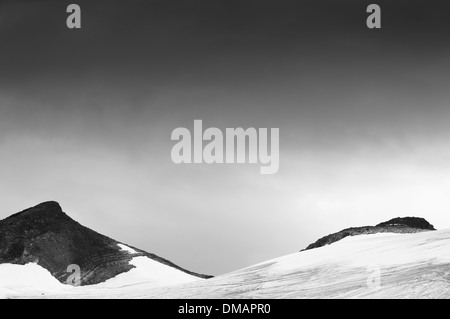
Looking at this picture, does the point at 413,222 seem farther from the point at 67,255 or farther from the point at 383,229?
the point at 67,255

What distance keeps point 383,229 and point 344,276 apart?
249 feet

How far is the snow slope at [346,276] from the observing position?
1198 inches

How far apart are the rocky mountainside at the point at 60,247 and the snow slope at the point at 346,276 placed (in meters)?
60.0

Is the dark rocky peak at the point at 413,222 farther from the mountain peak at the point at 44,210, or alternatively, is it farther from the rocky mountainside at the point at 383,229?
the mountain peak at the point at 44,210

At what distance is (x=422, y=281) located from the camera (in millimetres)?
29953

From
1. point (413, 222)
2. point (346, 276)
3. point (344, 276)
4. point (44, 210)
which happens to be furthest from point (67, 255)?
point (346, 276)

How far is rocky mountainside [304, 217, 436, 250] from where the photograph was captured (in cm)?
10701

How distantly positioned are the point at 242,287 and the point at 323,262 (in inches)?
292

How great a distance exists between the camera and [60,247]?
110625mm

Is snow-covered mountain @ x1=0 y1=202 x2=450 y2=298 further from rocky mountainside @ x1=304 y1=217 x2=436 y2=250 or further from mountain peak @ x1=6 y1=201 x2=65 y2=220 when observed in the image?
mountain peak @ x1=6 y1=201 x2=65 y2=220

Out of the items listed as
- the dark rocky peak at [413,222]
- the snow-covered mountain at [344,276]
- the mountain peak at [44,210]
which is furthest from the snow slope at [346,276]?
the dark rocky peak at [413,222]

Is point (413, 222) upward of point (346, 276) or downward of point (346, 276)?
upward
